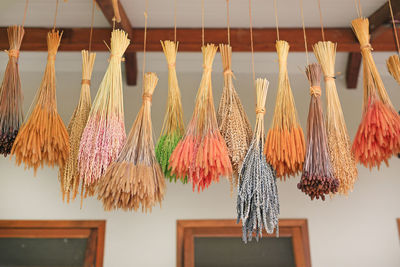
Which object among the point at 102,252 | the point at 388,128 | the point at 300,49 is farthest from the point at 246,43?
the point at 102,252

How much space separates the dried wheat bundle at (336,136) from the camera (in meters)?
1.37

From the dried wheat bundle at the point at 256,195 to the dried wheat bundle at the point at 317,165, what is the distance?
0.11 metres

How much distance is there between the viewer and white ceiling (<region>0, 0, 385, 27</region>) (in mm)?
2465

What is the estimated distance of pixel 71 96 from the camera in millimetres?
2859

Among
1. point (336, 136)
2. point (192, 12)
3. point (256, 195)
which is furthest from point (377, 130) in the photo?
point (192, 12)

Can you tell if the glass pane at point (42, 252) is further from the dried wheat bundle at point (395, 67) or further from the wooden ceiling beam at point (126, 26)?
the dried wheat bundle at point (395, 67)

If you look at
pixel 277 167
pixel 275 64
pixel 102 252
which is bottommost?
pixel 102 252

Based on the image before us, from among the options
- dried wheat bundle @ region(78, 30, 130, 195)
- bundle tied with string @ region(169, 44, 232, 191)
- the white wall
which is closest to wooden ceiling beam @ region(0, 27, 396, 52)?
the white wall

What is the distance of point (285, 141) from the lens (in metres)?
1.37

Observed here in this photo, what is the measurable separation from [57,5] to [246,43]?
1.25 m

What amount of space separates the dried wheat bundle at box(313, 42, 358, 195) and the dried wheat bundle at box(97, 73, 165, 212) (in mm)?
633

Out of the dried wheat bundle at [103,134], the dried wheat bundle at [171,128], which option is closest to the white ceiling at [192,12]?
the dried wheat bundle at [171,128]

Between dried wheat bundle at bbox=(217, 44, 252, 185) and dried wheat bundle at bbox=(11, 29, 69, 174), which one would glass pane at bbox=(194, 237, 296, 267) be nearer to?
dried wheat bundle at bbox=(217, 44, 252, 185)

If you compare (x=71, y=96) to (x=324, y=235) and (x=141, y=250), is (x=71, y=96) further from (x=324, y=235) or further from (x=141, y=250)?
(x=324, y=235)
